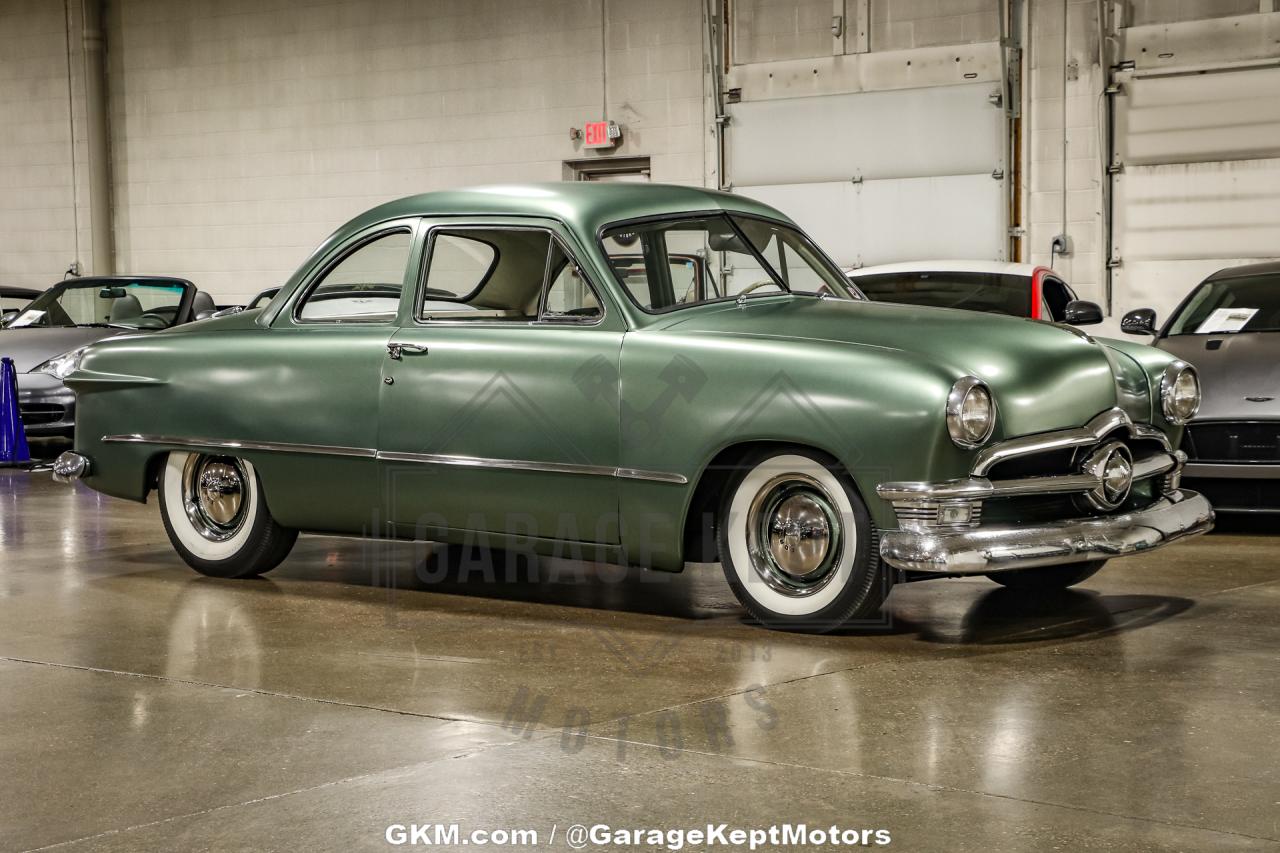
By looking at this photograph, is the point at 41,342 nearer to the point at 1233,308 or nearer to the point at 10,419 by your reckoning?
the point at 10,419

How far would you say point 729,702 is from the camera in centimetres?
458

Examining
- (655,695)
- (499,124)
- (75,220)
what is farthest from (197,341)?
(75,220)

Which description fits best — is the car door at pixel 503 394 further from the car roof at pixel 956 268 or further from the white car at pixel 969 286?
the car roof at pixel 956 268

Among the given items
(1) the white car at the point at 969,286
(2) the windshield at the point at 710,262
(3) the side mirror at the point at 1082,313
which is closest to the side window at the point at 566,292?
(2) the windshield at the point at 710,262

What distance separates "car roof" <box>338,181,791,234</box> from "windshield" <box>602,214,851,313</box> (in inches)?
2.7

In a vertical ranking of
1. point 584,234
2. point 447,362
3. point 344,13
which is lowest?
point 447,362

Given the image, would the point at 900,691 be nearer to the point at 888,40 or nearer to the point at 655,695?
the point at 655,695

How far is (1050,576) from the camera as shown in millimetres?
6457

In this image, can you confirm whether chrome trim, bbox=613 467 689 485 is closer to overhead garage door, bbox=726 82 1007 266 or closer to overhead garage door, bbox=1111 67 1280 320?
overhead garage door, bbox=1111 67 1280 320

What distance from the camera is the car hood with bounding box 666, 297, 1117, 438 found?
207 inches

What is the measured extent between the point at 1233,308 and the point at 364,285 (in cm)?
508

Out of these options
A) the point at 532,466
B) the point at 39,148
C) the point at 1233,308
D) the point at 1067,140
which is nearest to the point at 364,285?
the point at 532,466

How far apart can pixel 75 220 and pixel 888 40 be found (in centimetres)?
1127

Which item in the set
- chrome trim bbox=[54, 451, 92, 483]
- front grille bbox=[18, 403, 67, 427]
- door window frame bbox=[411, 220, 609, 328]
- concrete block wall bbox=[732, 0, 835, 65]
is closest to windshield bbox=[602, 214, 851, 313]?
door window frame bbox=[411, 220, 609, 328]
